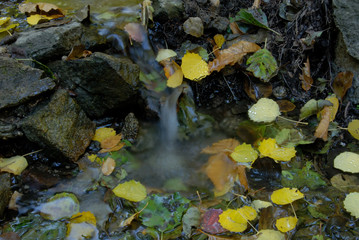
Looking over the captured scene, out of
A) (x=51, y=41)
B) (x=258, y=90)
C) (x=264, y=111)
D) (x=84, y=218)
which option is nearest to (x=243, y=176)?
(x=264, y=111)

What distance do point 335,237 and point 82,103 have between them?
2.34 meters

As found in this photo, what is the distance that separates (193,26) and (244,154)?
1.41 meters

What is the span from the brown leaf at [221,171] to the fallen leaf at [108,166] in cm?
81

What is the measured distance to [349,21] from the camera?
2.64 metres

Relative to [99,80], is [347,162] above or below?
below

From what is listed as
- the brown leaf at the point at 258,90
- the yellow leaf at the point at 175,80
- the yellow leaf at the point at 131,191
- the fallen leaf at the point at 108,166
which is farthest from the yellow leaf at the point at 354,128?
→ the fallen leaf at the point at 108,166

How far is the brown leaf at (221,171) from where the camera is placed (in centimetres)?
233

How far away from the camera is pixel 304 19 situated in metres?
2.95

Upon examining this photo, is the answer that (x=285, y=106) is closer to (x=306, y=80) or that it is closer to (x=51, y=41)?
(x=306, y=80)

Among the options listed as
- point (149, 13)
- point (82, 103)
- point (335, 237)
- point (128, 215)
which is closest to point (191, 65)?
point (149, 13)

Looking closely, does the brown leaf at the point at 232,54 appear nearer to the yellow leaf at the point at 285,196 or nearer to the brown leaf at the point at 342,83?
the brown leaf at the point at 342,83

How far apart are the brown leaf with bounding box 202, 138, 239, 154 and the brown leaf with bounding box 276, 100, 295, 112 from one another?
23.7 inches

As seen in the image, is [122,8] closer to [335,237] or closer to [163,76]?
[163,76]

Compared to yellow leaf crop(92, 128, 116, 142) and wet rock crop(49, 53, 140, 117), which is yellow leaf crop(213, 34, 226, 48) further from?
yellow leaf crop(92, 128, 116, 142)
